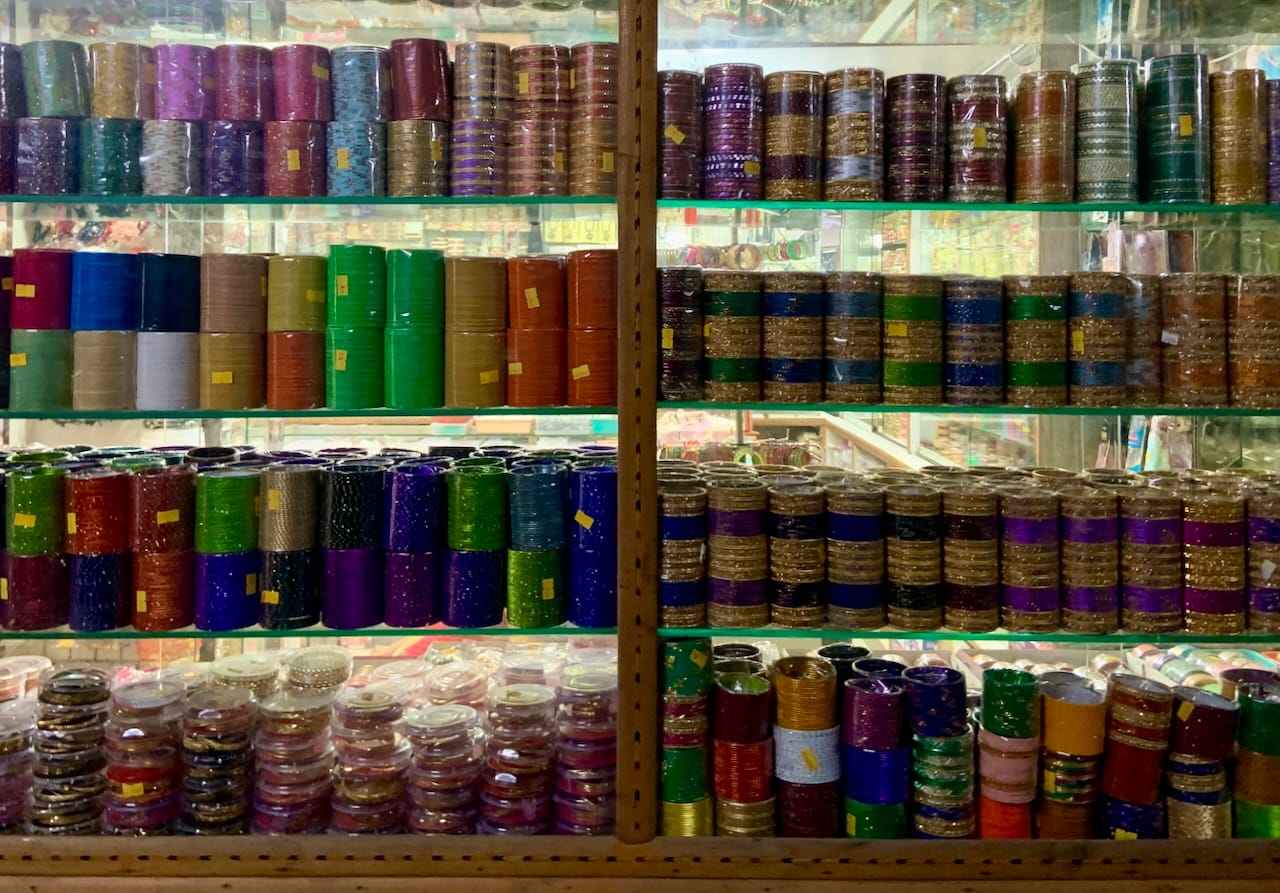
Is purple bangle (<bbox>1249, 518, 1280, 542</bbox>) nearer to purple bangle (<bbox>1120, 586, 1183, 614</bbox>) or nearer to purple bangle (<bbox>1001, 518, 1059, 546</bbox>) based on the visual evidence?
purple bangle (<bbox>1120, 586, 1183, 614</bbox>)

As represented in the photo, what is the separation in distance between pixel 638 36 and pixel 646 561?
102cm

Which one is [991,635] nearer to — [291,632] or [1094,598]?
[1094,598]

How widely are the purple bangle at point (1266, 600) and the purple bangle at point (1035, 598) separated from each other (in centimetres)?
39

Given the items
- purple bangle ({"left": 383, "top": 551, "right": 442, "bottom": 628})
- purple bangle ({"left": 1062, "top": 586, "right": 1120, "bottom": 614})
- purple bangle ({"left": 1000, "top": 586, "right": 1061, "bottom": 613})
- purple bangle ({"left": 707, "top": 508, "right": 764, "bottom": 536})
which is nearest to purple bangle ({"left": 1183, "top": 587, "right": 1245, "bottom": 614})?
purple bangle ({"left": 1062, "top": 586, "right": 1120, "bottom": 614})

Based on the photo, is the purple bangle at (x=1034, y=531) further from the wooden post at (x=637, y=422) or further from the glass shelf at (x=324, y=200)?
→ the glass shelf at (x=324, y=200)

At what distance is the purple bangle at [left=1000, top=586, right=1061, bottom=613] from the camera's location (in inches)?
73.5

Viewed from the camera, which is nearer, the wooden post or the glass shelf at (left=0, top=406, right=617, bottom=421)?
the wooden post

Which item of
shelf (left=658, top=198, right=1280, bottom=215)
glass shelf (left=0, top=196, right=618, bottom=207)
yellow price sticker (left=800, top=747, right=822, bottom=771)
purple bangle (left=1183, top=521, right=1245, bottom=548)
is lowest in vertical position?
yellow price sticker (left=800, top=747, right=822, bottom=771)

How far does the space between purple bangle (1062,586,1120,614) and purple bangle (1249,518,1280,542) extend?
298 millimetres

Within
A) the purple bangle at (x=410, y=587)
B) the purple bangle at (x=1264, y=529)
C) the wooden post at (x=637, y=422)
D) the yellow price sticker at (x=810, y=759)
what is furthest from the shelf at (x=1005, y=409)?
the yellow price sticker at (x=810, y=759)

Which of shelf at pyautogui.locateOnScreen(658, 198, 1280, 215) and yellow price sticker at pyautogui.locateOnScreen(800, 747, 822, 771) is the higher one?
shelf at pyautogui.locateOnScreen(658, 198, 1280, 215)

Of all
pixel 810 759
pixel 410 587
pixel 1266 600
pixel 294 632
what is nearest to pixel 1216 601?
pixel 1266 600

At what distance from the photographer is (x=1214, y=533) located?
→ 1.84 meters

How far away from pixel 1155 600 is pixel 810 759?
29.9 inches
